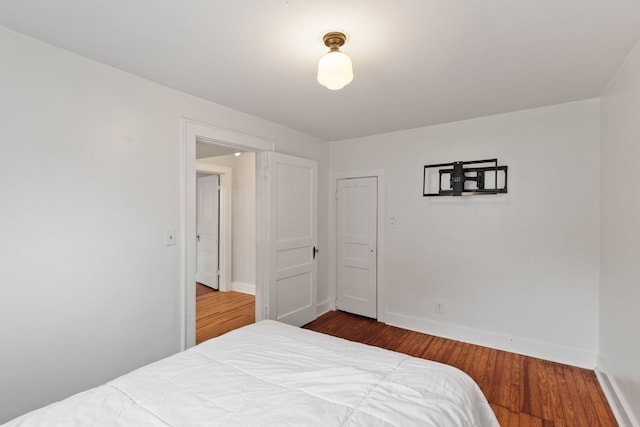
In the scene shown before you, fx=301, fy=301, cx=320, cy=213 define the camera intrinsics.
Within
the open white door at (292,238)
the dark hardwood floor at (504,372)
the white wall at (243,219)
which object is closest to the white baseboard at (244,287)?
the white wall at (243,219)

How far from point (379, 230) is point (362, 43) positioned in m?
2.48

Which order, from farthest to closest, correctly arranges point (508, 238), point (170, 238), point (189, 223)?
1. point (508, 238)
2. point (189, 223)
3. point (170, 238)

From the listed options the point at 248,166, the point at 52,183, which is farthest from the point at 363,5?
the point at 248,166

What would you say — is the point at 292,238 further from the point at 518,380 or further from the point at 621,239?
the point at 621,239

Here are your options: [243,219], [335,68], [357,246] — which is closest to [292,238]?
[357,246]

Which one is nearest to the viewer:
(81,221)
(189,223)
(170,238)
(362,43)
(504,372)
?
(362,43)

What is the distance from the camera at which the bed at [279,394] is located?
3.55 ft

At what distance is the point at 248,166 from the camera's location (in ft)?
16.3

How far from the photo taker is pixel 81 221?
1.92 meters

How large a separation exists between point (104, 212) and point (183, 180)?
613mm

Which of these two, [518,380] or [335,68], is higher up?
[335,68]

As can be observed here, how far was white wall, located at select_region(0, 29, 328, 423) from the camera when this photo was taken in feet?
5.47

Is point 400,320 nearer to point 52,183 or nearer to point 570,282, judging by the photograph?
point 570,282

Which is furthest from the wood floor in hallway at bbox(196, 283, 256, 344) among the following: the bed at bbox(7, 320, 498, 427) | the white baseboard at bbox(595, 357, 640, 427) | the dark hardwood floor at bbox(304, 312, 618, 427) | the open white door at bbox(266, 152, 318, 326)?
the white baseboard at bbox(595, 357, 640, 427)
